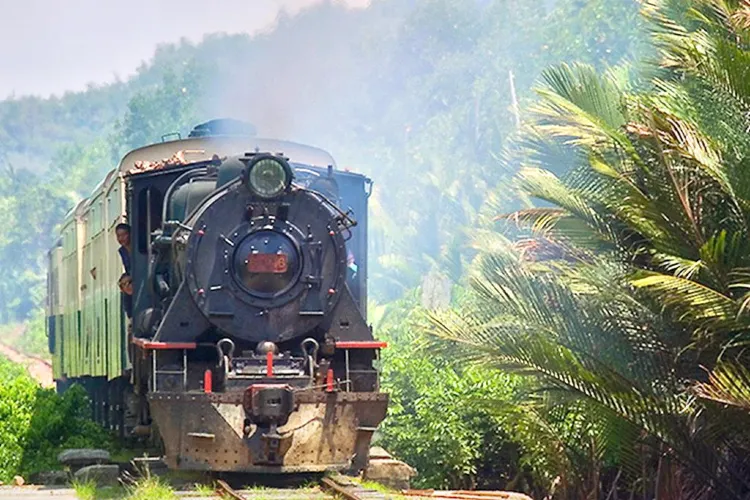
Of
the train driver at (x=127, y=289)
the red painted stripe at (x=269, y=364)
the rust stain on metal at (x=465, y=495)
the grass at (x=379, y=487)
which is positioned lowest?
the rust stain on metal at (x=465, y=495)

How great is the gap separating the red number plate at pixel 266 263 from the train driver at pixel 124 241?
1761mm

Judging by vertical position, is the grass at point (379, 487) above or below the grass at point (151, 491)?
below

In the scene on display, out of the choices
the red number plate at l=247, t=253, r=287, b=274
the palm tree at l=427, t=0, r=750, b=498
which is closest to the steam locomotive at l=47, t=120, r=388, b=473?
the red number plate at l=247, t=253, r=287, b=274

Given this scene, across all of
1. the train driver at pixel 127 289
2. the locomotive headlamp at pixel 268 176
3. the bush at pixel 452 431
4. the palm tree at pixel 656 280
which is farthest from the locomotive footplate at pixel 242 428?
the bush at pixel 452 431

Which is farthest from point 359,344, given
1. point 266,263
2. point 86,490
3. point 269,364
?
point 86,490

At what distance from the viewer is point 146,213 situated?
1282cm

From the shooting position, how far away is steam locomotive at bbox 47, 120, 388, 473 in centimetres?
1108

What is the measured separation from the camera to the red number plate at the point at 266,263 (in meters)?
11.6

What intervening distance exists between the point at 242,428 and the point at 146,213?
276 centimetres

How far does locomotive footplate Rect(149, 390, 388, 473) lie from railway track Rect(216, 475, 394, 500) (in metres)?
0.19

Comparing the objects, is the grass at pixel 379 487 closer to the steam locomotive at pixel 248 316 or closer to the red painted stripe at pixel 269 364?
the steam locomotive at pixel 248 316

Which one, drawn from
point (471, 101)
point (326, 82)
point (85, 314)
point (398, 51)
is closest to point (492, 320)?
point (85, 314)

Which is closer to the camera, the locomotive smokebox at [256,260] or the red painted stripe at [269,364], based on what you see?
the red painted stripe at [269,364]

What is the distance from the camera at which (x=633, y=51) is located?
3550 centimetres
